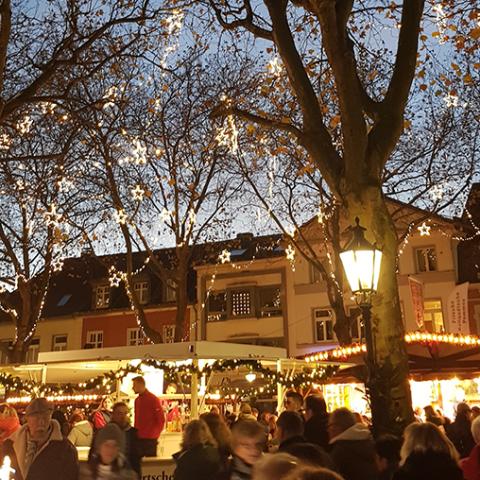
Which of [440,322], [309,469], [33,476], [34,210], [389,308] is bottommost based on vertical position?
[33,476]

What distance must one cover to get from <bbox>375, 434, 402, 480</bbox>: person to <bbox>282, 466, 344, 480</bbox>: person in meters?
3.03

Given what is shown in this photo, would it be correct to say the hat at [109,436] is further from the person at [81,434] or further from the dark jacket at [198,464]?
the person at [81,434]

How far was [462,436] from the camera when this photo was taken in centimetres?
857

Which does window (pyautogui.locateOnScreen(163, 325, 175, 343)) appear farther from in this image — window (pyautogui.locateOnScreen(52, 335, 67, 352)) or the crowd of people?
the crowd of people

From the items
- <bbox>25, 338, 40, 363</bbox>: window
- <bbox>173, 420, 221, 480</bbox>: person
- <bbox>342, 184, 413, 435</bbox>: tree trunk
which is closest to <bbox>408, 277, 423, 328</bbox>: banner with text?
<bbox>342, 184, 413, 435</bbox>: tree trunk

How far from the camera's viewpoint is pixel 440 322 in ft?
92.0

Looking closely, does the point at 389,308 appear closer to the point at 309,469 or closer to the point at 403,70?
the point at 403,70

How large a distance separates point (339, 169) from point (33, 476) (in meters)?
5.35

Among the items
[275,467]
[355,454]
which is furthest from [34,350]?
[275,467]

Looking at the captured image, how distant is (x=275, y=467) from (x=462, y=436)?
6889 millimetres

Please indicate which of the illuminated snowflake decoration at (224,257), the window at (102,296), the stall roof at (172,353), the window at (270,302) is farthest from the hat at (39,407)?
the window at (102,296)

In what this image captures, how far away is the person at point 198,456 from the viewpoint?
16.9 feet

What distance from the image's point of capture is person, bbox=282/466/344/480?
2.23 metres

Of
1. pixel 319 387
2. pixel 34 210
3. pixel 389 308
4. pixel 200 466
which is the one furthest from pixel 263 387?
pixel 34 210
